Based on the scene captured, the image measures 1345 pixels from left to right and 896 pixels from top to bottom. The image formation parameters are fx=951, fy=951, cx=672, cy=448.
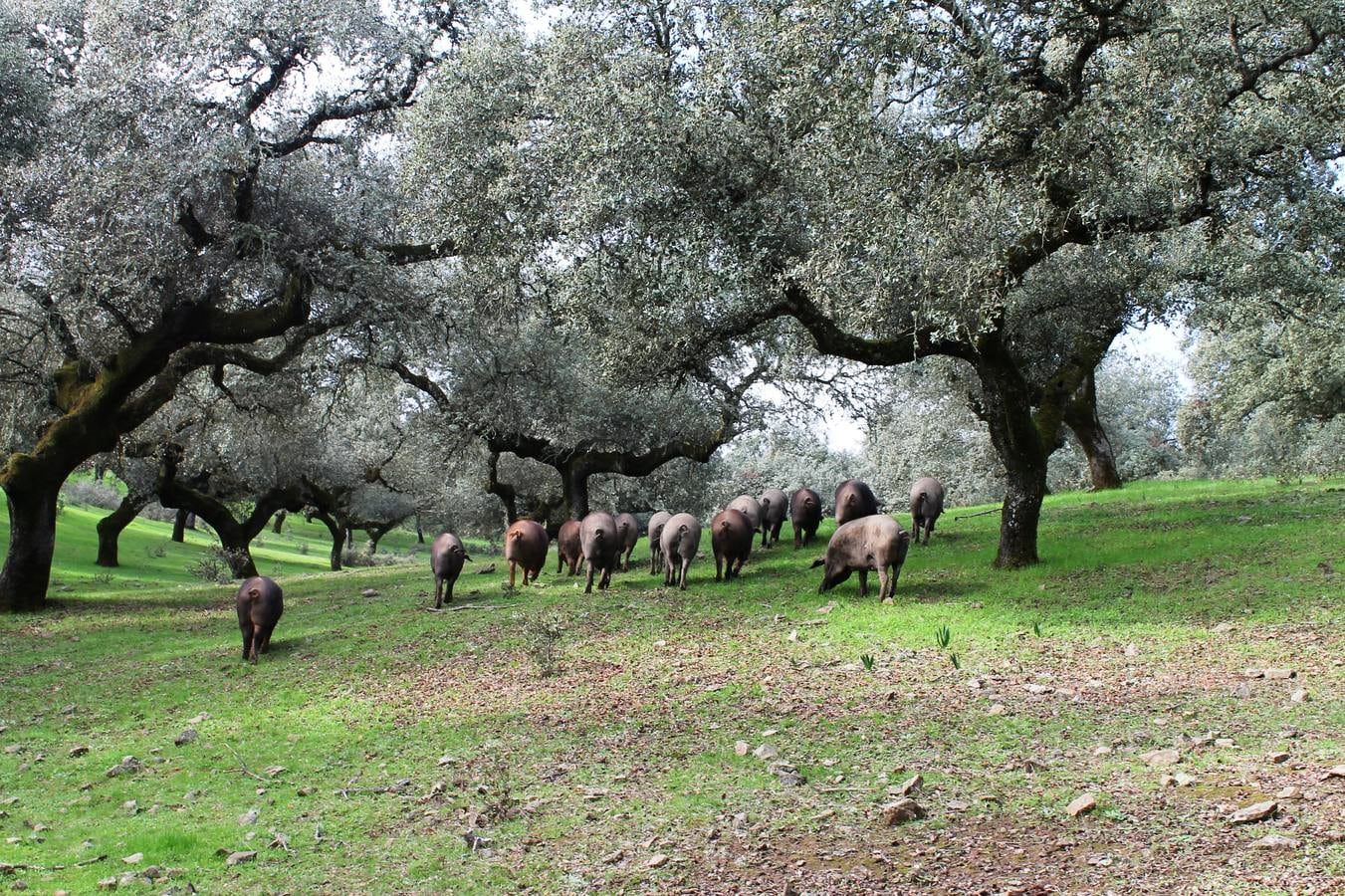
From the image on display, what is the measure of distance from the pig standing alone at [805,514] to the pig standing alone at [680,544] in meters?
3.80

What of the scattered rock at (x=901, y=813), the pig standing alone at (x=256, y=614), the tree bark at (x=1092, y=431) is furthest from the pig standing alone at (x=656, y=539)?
the scattered rock at (x=901, y=813)

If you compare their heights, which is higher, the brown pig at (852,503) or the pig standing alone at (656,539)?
the brown pig at (852,503)

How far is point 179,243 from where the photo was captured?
734 inches

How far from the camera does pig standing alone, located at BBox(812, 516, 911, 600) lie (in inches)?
567

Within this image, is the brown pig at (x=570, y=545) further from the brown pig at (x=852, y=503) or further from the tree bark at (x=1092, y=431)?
the tree bark at (x=1092, y=431)

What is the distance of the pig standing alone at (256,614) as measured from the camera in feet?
46.5

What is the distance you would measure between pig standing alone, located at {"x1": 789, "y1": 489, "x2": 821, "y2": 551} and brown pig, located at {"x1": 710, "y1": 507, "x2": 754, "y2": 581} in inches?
154

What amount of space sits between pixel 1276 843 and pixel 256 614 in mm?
13004

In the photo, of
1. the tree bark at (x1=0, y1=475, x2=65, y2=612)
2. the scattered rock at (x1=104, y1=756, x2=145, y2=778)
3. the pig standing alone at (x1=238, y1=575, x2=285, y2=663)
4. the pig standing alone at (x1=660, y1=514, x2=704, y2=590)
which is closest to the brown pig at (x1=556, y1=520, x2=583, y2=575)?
the pig standing alone at (x1=660, y1=514, x2=704, y2=590)

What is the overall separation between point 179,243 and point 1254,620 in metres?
19.1

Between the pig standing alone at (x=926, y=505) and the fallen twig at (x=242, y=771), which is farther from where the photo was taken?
the pig standing alone at (x=926, y=505)

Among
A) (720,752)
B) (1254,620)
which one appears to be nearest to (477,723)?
(720,752)

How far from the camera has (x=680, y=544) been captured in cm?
1805

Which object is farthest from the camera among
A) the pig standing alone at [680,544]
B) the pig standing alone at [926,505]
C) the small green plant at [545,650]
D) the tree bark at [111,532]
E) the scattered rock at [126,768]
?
the tree bark at [111,532]
